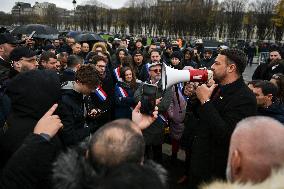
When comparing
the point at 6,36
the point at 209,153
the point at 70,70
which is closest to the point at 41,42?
the point at 6,36

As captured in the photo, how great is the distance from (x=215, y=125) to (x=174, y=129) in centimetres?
238

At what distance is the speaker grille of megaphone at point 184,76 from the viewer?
Result: 3.83m

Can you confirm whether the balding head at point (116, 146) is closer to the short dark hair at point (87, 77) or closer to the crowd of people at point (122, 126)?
the crowd of people at point (122, 126)

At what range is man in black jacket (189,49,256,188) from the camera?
10.9 ft

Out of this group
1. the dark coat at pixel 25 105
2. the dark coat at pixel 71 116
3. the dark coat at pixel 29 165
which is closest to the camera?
the dark coat at pixel 29 165

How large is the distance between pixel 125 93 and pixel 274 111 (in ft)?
7.78

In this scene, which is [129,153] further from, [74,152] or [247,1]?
[247,1]

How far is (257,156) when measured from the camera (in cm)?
178

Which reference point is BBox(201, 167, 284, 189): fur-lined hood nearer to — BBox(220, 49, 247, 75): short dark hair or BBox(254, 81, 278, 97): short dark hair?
BBox(220, 49, 247, 75): short dark hair

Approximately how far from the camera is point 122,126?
1827 mm

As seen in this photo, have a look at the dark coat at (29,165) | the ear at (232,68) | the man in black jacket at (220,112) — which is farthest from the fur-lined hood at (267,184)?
the ear at (232,68)

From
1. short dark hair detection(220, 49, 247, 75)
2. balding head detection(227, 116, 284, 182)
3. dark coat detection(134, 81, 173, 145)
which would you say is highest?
short dark hair detection(220, 49, 247, 75)

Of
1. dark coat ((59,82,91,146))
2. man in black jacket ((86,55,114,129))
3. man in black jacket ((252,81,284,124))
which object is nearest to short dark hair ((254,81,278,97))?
man in black jacket ((252,81,284,124))

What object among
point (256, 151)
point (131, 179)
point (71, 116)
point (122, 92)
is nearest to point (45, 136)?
point (131, 179)
